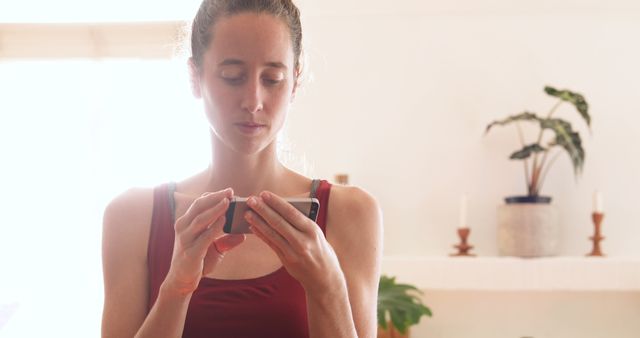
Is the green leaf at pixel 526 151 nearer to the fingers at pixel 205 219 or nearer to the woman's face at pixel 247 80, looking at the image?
the woman's face at pixel 247 80

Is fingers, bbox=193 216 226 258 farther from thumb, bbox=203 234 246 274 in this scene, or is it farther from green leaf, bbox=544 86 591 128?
green leaf, bbox=544 86 591 128

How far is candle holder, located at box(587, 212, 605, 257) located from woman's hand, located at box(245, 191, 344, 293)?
11.4 feet

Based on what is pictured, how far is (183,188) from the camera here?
126 centimetres

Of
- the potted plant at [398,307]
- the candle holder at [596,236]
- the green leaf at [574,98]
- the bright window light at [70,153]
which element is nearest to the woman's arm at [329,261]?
the potted plant at [398,307]

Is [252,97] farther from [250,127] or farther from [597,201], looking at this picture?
[597,201]

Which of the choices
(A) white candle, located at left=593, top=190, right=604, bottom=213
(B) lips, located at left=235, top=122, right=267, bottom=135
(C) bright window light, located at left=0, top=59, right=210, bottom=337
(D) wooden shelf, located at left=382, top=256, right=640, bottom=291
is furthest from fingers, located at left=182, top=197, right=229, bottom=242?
(C) bright window light, located at left=0, top=59, right=210, bottom=337

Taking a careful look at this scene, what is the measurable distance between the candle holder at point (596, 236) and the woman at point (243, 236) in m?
3.23

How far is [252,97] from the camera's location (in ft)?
3.55

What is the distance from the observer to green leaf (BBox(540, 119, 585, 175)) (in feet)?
13.5

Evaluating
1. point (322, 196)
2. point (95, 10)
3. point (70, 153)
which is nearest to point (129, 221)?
point (322, 196)

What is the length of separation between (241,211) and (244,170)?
0.82 ft

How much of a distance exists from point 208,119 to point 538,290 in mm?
3483

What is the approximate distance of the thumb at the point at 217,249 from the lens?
40.3 inches

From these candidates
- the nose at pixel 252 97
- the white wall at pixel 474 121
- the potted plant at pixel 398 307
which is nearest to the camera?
the nose at pixel 252 97
